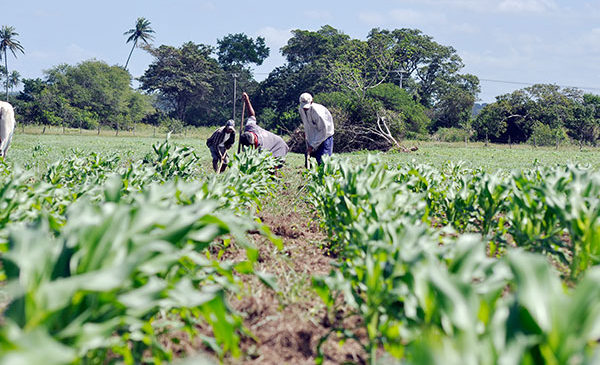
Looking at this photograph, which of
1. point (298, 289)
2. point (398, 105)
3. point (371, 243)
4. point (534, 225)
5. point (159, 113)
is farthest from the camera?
point (159, 113)

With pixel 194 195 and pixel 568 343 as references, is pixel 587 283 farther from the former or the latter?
pixel 194 195

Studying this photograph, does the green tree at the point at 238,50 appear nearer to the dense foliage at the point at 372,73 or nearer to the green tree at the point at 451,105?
the dense foliage at the point at 372,73

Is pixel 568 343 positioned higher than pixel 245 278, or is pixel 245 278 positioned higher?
pixel 568 343

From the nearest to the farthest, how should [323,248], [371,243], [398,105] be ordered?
[371,243] → [323,248] → [398,105]

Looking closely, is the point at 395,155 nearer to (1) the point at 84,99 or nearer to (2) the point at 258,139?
(2) the point at 258,139

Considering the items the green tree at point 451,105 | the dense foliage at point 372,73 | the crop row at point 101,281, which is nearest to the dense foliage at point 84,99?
the dense foliage at point 372,73

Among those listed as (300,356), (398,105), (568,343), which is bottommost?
(300,356)

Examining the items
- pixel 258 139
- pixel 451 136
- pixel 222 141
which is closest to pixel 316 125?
pixel 258 139

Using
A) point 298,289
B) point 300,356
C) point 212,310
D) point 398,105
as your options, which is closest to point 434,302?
point 212,310

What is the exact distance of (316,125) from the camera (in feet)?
27.9

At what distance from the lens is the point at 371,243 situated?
2148mm

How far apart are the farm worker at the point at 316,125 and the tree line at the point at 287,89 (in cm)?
3035

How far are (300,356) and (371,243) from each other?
2.06 feet

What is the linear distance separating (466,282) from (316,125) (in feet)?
24.1
